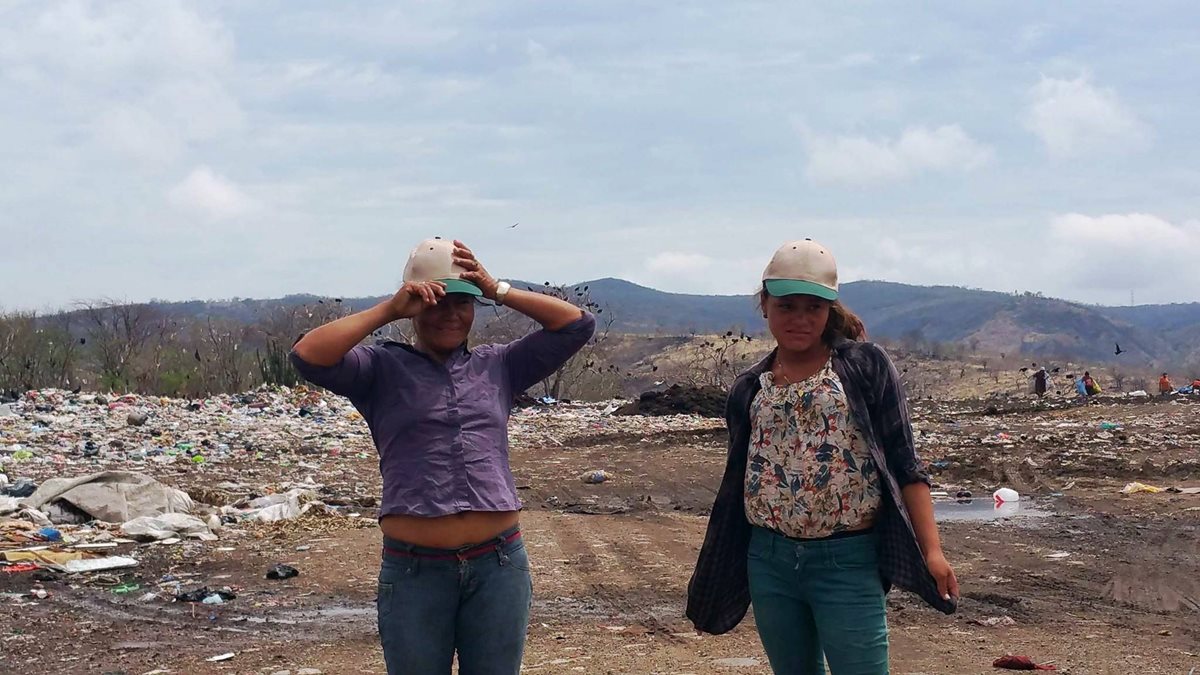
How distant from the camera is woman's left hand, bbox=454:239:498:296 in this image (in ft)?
10.3

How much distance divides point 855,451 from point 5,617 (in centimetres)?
536

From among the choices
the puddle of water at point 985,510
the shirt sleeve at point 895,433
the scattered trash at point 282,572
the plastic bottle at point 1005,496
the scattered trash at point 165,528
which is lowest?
the puddle of water at point 985,510

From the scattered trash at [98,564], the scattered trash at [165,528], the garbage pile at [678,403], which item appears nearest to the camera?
the scattered trash at [98,564]

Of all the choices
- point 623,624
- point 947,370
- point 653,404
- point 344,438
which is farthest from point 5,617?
point 947,370

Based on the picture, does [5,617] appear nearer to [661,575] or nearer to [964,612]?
[661,575]

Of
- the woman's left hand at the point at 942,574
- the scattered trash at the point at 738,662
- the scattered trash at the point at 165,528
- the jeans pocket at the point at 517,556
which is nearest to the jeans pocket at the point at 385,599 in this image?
the jeans pocket at the point at 517,556

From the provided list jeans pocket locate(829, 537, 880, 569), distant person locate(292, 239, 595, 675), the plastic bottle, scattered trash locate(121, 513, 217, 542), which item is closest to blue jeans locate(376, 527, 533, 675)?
distant person locate(292, 239, 595, 675)

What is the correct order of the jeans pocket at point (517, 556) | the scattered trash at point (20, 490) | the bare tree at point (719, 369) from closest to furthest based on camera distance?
the jeans pocket at point (517, 556) < the scattered trash at point (20, 490) < the bare tree at point (719, 369)

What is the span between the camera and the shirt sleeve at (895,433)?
307 centimetres

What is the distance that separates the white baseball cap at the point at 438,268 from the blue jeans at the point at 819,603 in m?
0.95

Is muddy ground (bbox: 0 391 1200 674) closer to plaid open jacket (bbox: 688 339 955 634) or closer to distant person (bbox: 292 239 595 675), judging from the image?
plaid open jacket (bbox: 688 339 955 634)

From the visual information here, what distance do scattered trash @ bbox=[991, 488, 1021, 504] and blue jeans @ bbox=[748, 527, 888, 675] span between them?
906cm

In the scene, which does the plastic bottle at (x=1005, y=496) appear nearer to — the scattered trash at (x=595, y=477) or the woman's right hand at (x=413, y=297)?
the scattered trash at (x=595, y=477)

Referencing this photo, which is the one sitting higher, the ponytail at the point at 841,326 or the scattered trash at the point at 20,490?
the ponytail at the point at 841,326
